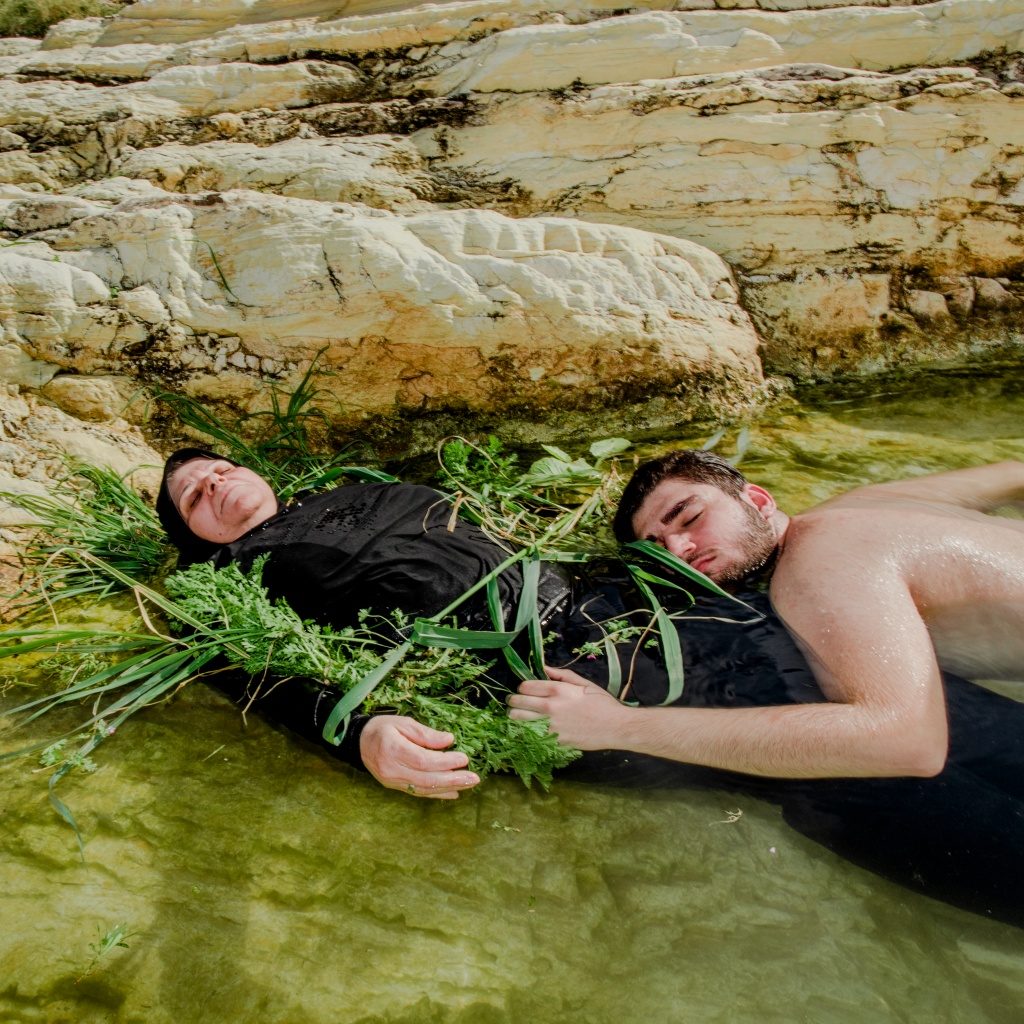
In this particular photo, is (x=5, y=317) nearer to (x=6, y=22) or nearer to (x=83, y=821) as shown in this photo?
(x=83, y=821)

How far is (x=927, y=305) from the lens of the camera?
397cm

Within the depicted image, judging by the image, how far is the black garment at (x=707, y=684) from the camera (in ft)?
5.82

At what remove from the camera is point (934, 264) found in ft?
13.0

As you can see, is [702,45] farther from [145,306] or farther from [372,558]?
[372,558]

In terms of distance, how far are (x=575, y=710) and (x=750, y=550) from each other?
32.3 inches

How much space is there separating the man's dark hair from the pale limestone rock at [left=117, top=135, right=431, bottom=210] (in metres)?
2.49

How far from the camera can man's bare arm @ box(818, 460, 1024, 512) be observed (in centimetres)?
264

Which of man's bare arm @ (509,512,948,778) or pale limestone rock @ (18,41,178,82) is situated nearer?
man's bare arm @ (509,512,948,778)

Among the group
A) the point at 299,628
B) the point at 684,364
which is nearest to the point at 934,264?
the point at 684,364

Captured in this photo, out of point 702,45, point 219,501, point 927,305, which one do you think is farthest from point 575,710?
point 702,45

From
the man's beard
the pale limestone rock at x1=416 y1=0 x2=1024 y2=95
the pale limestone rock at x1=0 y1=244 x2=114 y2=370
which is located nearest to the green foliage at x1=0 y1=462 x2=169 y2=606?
the pale limestone rock at x1=0 y1=244 x2=114 y2=370

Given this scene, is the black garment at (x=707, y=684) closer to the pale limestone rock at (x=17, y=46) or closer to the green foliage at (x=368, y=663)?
the green foliage at (x=368, y=663)

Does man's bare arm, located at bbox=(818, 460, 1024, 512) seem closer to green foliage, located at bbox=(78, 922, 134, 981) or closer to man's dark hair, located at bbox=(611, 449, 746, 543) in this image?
man's dark hair, located at bbox=(611, 449, 746, 543)

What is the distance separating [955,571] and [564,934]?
1431 millimetres
